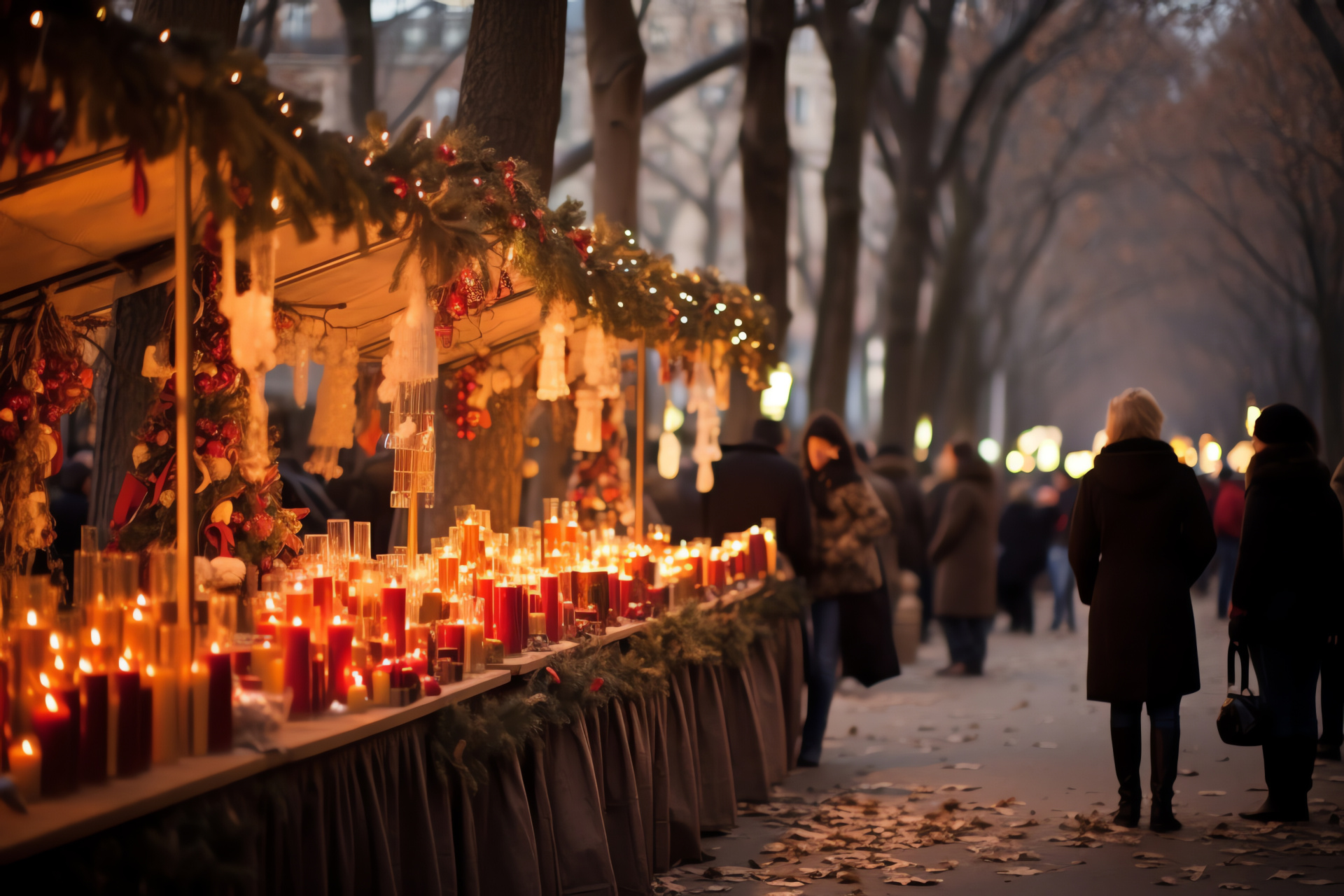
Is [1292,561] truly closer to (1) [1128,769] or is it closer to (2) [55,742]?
(1) [1128,769]

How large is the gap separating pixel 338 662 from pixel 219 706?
576 mm

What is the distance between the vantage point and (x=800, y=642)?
8.73m

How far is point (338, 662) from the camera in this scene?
3.95 metres

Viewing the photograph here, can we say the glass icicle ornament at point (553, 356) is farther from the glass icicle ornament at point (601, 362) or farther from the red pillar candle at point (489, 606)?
the red pillar candle at point (489, 606)

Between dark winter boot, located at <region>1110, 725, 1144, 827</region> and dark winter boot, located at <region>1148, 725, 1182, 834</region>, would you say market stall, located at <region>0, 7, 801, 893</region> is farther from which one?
dark winter boot, located at <region>1148, 725, 1182, 834</region>

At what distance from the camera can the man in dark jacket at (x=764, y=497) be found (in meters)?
8.62

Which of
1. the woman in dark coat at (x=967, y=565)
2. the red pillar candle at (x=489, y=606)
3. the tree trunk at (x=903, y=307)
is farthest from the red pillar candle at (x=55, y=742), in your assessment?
the tree trunk at (x=903, y=307)

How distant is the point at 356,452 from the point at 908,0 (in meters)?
10.0

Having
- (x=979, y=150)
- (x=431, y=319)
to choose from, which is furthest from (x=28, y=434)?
(x=979, y=150)

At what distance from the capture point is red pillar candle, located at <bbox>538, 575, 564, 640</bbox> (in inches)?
215

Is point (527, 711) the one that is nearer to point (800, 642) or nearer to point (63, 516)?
point (800, 642)

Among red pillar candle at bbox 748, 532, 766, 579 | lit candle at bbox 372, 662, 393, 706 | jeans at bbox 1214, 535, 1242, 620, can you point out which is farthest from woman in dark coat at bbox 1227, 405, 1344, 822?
jeans at bbox 1214, 535, 1242, 620

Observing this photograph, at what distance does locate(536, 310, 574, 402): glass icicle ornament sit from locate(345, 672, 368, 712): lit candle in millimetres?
2724

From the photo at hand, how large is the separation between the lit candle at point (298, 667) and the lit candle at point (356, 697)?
15cm
